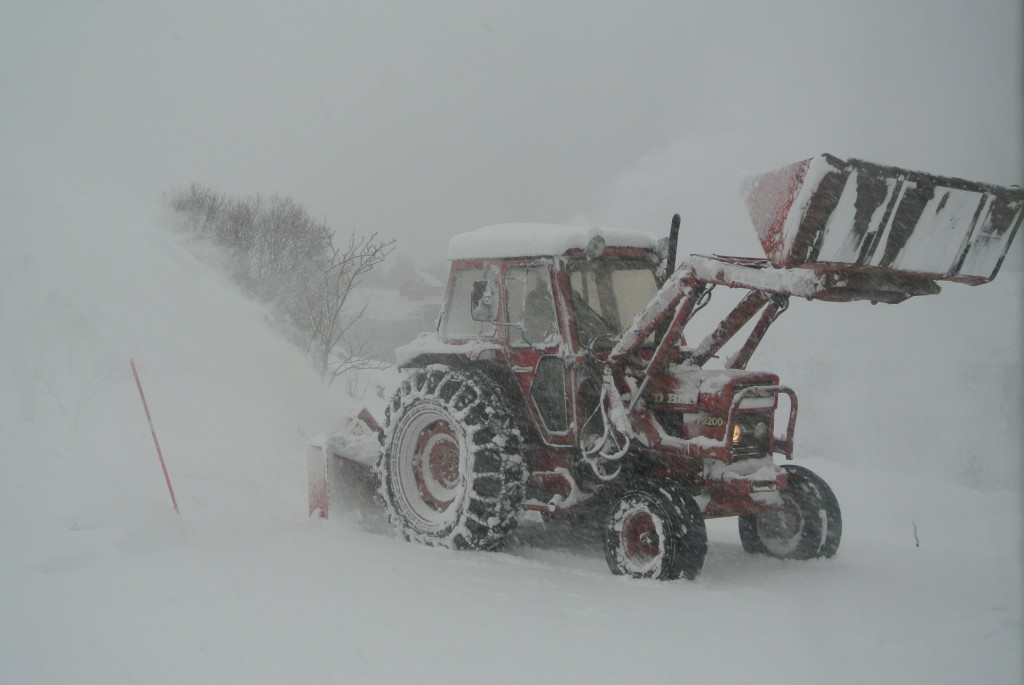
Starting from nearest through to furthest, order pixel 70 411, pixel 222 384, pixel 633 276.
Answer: pixel 633 276
pixel 70 411
pixel 222 384

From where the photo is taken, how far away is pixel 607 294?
582 centimetres

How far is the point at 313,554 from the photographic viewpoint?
536cm

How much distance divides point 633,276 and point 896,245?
198 centimetres

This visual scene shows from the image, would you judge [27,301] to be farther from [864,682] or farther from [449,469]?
[864,682]

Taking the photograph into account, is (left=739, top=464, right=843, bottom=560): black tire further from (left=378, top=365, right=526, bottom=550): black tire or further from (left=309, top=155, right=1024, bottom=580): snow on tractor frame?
(left=378, top=365, right=526, bottom=550): black tire

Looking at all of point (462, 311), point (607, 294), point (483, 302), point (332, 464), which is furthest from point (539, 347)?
point (332, 464)

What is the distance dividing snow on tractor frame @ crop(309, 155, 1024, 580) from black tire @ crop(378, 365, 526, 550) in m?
0.01

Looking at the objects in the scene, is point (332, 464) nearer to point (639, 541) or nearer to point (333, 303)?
point (639, 541)

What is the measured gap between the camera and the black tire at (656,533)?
4.77m

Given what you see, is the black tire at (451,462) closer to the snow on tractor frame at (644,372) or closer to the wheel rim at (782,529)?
the snow on tractor frame at (644,372)

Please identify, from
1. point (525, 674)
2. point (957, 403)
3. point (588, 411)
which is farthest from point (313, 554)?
point (957, 403)

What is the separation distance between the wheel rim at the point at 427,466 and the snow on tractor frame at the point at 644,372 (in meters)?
0.01

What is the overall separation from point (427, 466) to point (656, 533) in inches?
83.4

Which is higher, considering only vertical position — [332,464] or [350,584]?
[332,464]
